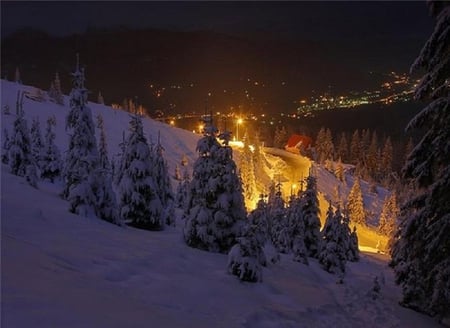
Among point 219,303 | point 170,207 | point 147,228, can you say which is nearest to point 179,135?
point 170,207

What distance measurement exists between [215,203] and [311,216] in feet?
35.8

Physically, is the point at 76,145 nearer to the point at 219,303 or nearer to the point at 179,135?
the point at 219,303

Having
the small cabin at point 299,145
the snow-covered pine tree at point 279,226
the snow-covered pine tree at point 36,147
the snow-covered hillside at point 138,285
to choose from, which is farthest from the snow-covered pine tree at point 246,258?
the small cabin at point 299,145

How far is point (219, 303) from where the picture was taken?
1398cm

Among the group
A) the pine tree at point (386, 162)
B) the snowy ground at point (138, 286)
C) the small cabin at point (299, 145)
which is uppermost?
the small cabin at point (299, 145)

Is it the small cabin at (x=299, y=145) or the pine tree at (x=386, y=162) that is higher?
the small cabin at (x=299, y=145)

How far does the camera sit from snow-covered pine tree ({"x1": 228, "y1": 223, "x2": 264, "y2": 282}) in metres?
17.0

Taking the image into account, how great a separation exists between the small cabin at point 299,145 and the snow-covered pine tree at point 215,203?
12626 centimetres

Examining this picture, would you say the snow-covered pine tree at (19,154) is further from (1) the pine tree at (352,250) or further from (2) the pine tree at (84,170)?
(1) the pine tree at (352,250)

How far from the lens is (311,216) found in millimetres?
29969

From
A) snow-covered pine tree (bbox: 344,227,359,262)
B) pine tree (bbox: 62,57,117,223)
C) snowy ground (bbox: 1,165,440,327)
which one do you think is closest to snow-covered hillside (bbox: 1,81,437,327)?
snowy ground (bbox: 1,165,440,327)

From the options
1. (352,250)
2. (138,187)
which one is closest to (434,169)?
(138,187)

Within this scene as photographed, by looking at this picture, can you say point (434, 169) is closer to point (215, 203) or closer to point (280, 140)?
point (215, 203)

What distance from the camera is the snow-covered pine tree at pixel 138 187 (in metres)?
24.1
